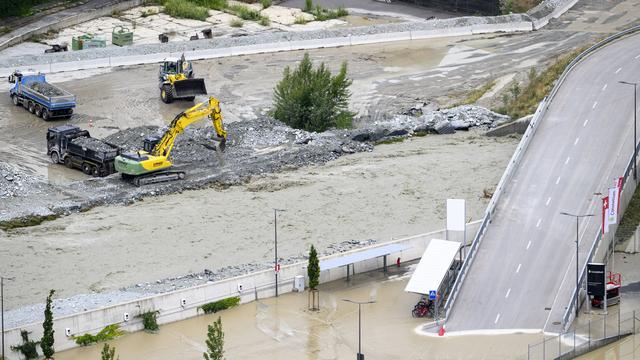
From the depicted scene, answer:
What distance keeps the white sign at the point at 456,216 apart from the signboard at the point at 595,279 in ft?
25.4

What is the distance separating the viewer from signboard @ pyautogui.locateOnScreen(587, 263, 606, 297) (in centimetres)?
6894

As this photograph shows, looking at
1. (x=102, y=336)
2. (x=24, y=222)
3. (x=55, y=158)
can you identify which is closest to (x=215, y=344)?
(x=102, y=336)

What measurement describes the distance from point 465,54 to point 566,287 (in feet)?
134

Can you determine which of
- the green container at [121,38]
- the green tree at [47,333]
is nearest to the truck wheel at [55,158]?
the green container at [121,38]

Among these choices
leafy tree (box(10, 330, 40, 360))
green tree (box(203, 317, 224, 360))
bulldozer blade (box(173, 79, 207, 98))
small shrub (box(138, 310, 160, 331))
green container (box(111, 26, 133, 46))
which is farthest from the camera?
green container (box(111, 26, 133, 46))

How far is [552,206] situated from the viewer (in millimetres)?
78688

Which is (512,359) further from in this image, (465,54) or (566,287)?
(465,54)

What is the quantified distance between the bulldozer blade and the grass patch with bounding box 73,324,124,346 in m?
32.2

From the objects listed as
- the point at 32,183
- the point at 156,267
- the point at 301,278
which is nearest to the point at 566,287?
the point at 301,278

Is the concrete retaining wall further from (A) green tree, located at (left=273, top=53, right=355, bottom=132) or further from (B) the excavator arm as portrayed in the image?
(A) green tree, located at (left=273, top=53, right=355, bottom=132)

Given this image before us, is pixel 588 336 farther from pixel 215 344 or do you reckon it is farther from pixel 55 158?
pixel 55 158

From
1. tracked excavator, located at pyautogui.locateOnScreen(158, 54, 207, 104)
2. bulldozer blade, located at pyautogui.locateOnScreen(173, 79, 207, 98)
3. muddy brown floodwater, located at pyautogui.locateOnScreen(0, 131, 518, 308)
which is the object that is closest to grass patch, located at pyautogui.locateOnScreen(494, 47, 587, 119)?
muddy brown floodwater, located at pyautogui.locateOnScreen(0, 131, 518, 308)

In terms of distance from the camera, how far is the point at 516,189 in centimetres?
8062

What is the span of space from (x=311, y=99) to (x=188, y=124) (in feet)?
29.4
